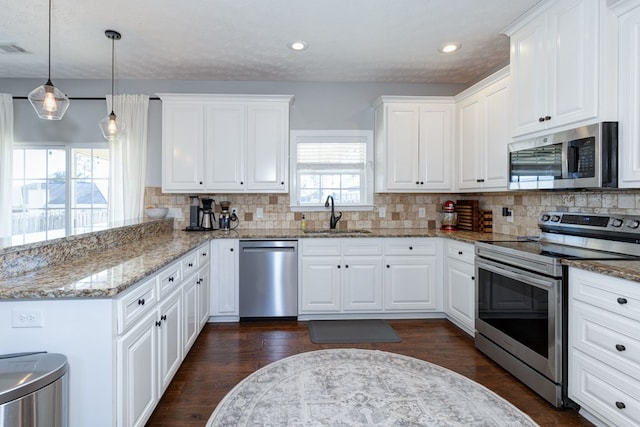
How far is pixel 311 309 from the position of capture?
3.60m

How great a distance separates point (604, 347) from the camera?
5.90 feet

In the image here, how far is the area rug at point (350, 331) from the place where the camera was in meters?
3.13

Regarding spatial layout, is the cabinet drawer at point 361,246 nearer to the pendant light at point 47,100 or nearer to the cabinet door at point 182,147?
the cabinet door at point 182,147

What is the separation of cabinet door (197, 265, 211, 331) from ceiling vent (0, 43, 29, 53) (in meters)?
2.63

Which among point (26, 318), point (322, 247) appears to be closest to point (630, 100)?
point (322, 247)

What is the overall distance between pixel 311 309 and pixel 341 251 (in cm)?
67

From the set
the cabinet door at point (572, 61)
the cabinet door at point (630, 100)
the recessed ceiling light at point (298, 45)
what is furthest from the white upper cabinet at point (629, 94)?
the recessed ceiling light at point (298, 45)

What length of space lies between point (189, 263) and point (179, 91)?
92.3 inches

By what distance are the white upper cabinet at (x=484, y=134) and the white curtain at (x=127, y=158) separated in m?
3.55

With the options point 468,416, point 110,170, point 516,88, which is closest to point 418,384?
point 468,416

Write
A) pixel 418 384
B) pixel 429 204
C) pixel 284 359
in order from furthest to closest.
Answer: pixel 429 204 < pixel 284 359 < pixel 418 384

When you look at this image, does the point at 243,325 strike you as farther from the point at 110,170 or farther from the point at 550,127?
the point at 550,127

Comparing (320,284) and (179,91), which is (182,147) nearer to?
(179,91)

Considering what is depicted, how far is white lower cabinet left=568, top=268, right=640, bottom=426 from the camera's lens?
1654 mm
